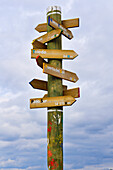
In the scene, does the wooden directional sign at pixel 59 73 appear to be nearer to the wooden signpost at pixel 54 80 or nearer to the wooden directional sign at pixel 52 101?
the wooden signpost at pixel 54 80

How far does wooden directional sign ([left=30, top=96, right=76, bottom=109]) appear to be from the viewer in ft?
30.9

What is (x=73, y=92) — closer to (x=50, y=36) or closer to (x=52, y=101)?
(x=52, y=101)

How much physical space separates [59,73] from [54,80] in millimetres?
314

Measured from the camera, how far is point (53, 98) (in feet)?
31.7

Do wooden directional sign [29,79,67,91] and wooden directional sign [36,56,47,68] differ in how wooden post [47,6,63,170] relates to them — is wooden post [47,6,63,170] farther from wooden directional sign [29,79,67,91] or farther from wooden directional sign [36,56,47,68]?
wooden directional sign [36,56,47,68]

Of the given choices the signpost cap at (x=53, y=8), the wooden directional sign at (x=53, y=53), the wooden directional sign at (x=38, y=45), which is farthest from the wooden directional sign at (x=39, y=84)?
the signpost cap at (x=53, y=8)

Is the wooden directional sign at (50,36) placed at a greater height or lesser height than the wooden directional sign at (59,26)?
lesser

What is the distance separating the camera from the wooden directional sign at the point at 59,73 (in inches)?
374

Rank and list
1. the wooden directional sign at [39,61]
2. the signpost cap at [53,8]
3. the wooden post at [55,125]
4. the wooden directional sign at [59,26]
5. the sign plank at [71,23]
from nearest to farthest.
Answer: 1. the wooden directional sign at [39,61]
2. the wooden post at [55,125]
3. the wooden directional sign at [59,26]
4. the signpost cap at [53,8]
5. the sign plank at [71,23]

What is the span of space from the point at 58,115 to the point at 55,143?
3.20 ft

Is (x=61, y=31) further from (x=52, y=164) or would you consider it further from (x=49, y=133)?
(x=52, y=164)

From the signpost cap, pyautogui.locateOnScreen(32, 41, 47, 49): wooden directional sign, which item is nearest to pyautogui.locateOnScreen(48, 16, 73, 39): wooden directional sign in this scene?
the signpost cap

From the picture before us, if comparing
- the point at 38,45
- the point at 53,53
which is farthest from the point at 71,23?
the point at 38,45

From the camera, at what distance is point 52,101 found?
31.7 feet
